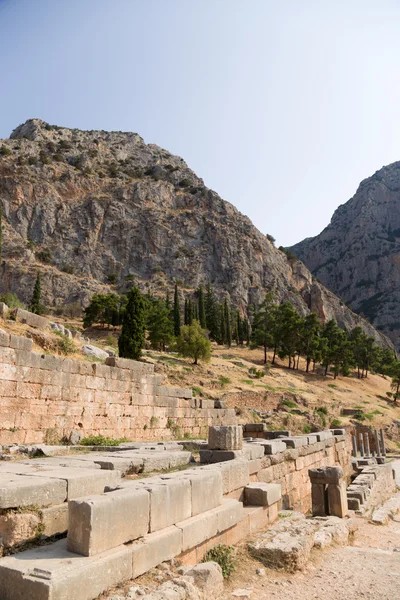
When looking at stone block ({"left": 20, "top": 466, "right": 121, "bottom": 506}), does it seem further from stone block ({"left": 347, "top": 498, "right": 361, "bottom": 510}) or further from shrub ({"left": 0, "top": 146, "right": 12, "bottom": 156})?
shrub ({"left": 0, "top": 146, "right": 12, "bottom": 156})

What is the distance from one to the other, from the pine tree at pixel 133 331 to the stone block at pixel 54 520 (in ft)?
101

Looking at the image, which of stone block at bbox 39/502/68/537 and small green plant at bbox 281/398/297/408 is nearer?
stone block at bbox 39/502/68/537

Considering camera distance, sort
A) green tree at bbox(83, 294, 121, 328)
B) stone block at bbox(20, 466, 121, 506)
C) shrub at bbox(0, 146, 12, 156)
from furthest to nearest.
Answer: shrub at bbox(0, 146, 12, 156) → green tree at bbox(83, 294, 121, 328) → stone block at bbox(20, 466, 121, 506)

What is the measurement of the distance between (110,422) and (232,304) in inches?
3111

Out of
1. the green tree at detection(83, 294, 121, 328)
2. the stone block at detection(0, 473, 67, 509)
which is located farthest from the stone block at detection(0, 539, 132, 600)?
the green tree at detection(83, 294, 121, 328)

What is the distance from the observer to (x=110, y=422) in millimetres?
13930

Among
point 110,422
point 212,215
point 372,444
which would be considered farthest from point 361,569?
point 212,215

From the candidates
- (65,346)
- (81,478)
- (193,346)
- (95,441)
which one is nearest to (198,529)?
(81,478)

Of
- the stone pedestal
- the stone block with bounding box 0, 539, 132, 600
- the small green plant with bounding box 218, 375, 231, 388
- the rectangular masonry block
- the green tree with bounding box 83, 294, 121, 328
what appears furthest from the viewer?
the green tree with bounding box 83, 294, 121, 328

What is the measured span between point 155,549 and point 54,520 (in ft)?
3.67

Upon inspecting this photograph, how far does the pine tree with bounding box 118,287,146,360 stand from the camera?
118 ft

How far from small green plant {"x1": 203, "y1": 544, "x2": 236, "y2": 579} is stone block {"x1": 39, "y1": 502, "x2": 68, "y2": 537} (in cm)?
187

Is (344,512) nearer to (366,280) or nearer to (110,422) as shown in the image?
(110,422)

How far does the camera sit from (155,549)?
14.5ft
